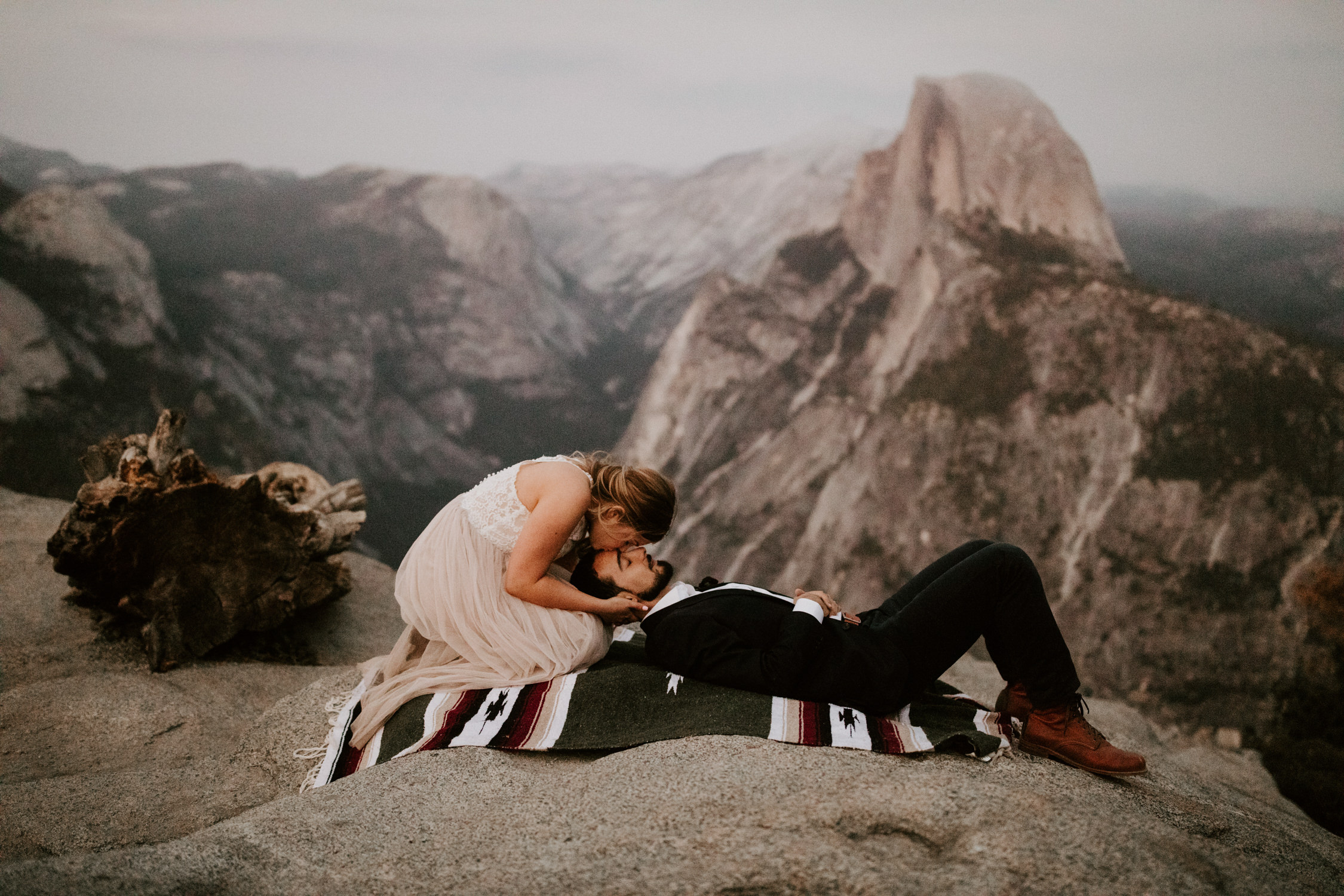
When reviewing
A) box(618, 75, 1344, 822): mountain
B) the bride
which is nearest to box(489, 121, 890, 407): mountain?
box(618, 75, 1344, 822): mountain

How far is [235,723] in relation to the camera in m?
6.69

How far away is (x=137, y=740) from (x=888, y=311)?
29874 mm

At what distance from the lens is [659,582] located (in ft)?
18.3

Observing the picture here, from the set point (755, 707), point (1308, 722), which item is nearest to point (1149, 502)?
point (1308, 722)

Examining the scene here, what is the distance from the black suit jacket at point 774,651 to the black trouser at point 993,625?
0.59ft

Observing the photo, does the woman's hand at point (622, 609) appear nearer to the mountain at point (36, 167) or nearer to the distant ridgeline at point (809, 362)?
the distant ridgeline at point (809, 362)

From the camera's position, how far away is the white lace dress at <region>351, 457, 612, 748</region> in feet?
17.7

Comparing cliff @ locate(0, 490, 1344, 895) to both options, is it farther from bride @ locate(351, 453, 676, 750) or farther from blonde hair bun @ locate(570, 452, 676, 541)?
blonde hair bun @ locate(570, 452, 676, 541)

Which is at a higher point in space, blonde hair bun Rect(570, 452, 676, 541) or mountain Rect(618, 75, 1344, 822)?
blonde hair bun Rect(570, 452, 676, 541)

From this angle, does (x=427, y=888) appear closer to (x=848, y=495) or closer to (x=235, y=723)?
(x=235, y=723)

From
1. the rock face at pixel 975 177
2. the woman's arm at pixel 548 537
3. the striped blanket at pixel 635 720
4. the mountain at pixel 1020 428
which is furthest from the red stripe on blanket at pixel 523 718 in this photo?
the rock face at pixel 975 177

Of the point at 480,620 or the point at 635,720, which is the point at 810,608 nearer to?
the point at 635,720

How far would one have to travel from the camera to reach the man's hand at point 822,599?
5250 millimetres

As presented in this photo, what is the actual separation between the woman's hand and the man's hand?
1002 mm
